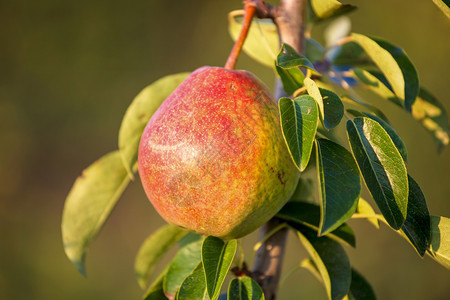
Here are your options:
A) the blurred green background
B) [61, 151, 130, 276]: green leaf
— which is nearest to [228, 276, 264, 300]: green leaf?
[61, 151, 130, 276]: green leaf

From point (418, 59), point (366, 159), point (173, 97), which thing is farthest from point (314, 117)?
point (418, 59)

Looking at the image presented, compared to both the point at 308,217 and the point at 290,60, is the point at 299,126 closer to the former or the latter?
the point at 290,60

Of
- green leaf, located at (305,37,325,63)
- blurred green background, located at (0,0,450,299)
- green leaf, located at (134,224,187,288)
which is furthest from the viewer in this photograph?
blurred green background, located at (0,0,450,299)

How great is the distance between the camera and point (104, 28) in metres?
3.18

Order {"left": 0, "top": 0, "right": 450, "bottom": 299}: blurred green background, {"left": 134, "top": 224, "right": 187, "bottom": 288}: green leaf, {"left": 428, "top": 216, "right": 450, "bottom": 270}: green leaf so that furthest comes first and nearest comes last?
{"left": 0, "top": 0, "right": 450, "bottom": 299}: blurred green background → {"left": 134, "top": 224, "right": 187, "bottom": 288}: green leaf → {"left": 428, "top": 216, "right": 450, "bottom": 270}: green leaf

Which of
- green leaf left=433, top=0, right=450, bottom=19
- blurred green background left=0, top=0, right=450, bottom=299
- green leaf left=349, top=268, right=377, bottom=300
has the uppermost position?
green leaf left=433, top=0, right=450, bottom=19

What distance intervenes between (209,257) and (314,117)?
0.72 ft

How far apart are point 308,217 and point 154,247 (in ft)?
1.08

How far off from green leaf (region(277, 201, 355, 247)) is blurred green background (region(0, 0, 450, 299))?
1916 millimetres

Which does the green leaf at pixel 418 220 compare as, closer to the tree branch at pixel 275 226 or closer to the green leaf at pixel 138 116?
the tree branch at pixel 275 226

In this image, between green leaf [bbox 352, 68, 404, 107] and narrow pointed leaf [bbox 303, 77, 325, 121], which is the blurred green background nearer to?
green leaf [bbox 352, 68, 404, 107]

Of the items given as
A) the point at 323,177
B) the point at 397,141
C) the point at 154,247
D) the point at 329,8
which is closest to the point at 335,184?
the point at 323,177

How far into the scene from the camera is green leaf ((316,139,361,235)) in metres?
0.45

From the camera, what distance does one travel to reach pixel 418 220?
54cm
